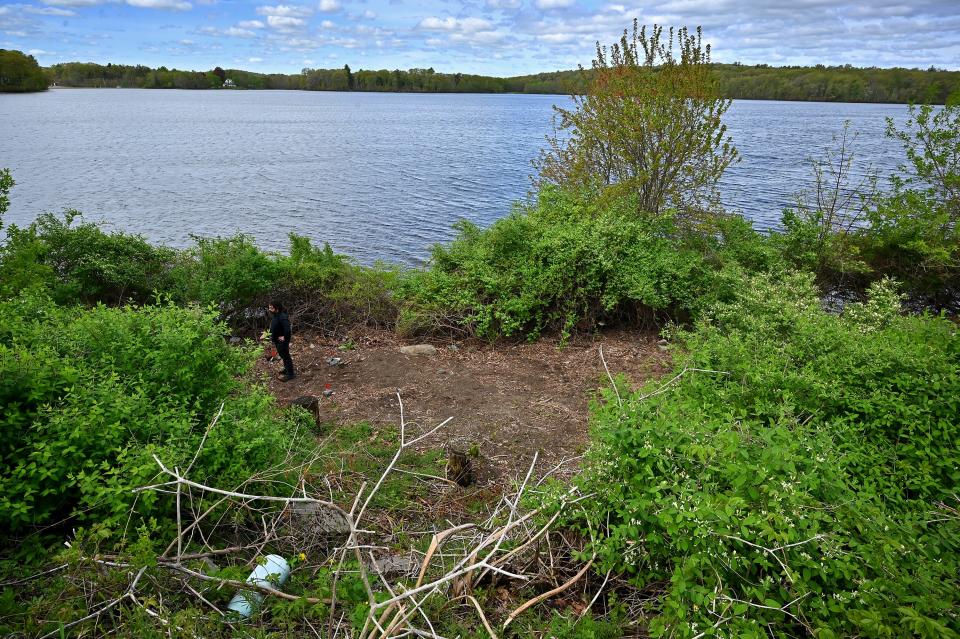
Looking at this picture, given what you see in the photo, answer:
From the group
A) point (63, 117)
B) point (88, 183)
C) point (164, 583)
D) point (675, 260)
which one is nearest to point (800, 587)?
point (164, 583)

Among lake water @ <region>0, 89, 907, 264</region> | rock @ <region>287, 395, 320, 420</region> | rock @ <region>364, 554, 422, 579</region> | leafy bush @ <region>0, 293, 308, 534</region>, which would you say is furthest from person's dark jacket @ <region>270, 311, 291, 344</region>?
lake water @ <region>0, 89, 907, 264</region>

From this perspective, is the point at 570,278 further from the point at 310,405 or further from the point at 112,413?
the point at 112,413

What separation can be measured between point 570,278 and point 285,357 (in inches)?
203

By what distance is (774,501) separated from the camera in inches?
127

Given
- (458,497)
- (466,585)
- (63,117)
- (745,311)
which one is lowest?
(458,497)

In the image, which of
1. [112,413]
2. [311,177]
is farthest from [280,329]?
[311,177]

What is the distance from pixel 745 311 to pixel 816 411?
145 inches

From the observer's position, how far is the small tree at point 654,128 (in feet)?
38.7

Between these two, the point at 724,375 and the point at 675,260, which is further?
the point at 675,260

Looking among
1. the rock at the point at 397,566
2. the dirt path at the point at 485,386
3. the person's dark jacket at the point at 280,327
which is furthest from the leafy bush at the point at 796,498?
the person's dark jacket at the point at 280,327

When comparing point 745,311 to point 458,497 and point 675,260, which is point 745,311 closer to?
point 675,260

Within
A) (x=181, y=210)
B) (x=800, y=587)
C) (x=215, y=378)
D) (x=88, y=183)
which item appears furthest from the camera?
(x=88, y=183)

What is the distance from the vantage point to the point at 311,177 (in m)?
33.9

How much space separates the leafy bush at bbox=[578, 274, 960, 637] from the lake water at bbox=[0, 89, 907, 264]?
1480cm
